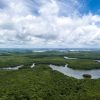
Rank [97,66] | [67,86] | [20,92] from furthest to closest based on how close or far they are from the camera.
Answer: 1. [97,66]
2. [67,86]
3. [20,92]

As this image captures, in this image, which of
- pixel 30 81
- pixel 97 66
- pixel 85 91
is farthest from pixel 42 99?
pixel 97 66

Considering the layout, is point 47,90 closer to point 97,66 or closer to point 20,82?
point 20,82

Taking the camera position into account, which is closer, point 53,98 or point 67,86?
point 53,98

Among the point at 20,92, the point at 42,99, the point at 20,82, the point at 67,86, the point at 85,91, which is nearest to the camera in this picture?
the point at 42,99

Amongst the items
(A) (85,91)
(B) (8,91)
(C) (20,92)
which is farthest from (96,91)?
(B) (8,91)

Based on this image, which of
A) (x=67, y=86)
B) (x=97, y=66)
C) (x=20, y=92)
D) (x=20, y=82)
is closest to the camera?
(x=20, y=92)

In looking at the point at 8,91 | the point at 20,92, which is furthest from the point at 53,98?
the point at 8,91

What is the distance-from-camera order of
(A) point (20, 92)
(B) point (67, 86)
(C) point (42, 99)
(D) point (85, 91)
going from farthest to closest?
(B) point (67, 86) → (D) point (85, 91) → (A) point (20, 92) → (C) point (42, 99)

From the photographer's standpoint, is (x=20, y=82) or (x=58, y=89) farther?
(x=20, y=82)

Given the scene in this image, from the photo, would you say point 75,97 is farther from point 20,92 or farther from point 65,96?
point 20,92
